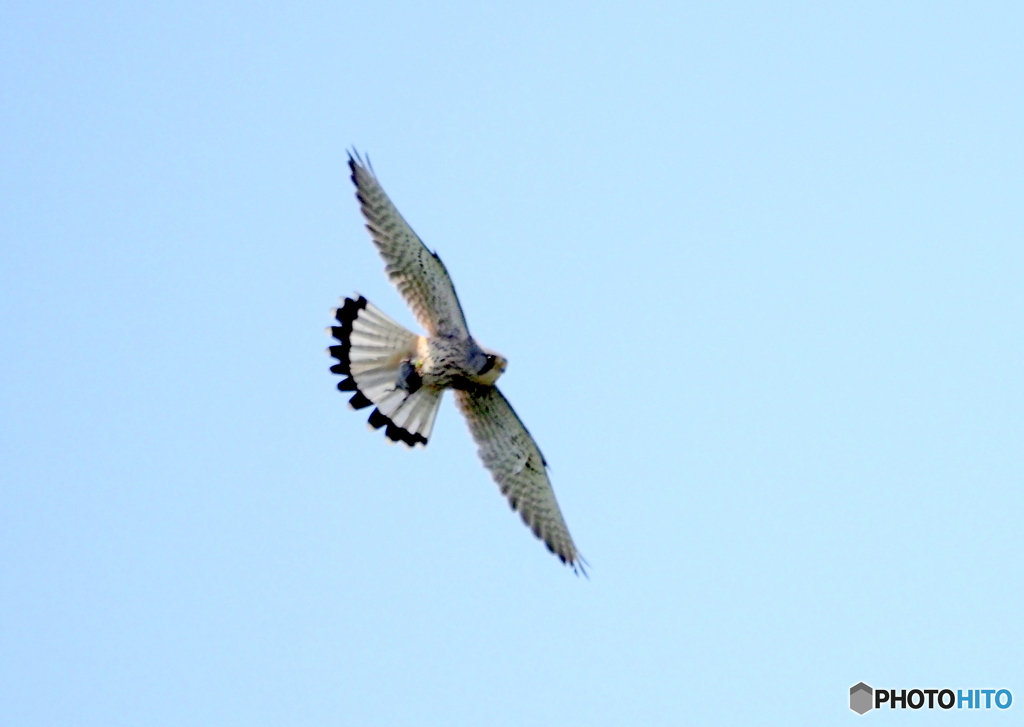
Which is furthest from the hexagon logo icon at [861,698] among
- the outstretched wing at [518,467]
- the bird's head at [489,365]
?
the bird's head at [489,365]

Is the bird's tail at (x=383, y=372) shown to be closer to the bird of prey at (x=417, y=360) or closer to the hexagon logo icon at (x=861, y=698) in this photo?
the bird of prey at (x=417, y=360)

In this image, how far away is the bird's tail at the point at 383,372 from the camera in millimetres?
16375

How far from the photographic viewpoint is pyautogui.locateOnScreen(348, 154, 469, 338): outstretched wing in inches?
640

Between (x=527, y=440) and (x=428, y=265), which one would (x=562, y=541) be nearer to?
(x=527, y=440)

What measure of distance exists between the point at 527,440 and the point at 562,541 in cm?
91

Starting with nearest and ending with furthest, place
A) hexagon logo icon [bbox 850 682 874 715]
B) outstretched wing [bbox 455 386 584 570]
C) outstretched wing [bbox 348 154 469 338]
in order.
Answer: outstretched wing [bbox 348 154 469 338]
outstretched wing [bbox 455 386 584 570]
hexagon logo icon [bbox 850 682 874 715]

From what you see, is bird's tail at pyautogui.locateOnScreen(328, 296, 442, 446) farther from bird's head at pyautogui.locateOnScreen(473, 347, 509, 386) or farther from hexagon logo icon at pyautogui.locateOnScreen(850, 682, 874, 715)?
hexagon logo icon at pyautogui.locateOnScreen(850, 682, 874, 715)

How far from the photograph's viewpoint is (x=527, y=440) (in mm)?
16938

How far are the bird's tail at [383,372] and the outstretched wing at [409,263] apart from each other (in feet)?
0.83

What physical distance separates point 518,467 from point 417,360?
51.8 inches

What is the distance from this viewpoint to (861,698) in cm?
1798

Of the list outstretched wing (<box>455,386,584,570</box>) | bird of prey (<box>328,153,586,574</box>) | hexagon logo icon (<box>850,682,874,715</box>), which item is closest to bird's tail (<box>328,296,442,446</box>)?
bird of prey (<box>328,153,586,574</box>)

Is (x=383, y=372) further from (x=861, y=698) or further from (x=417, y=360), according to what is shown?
(x=861, y=698)

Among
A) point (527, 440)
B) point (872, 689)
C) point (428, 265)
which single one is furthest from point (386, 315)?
point (872, 689)
